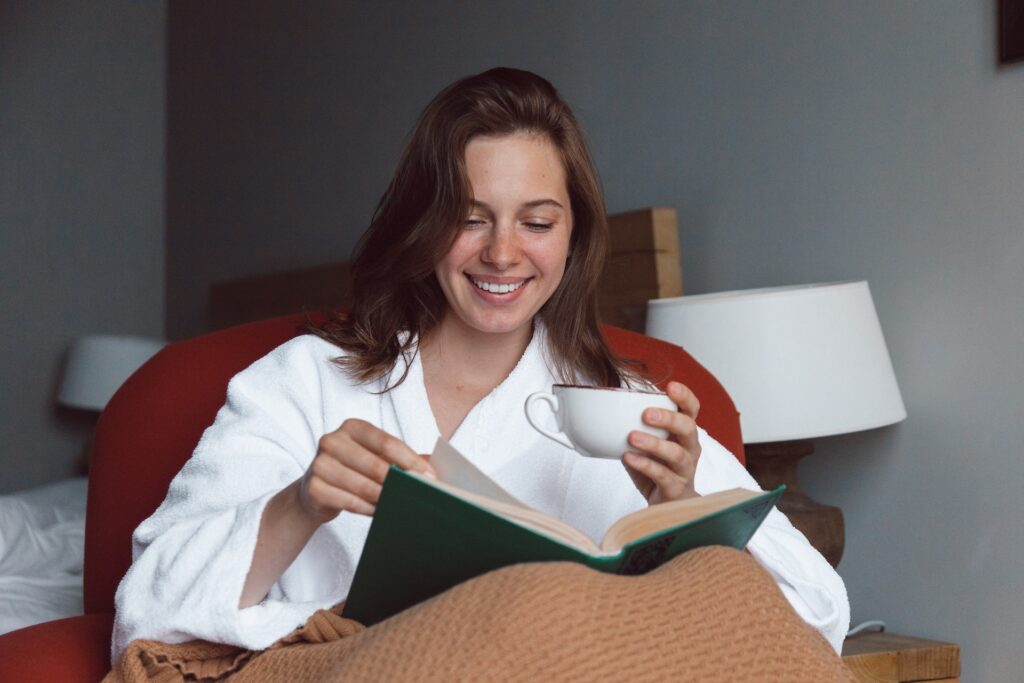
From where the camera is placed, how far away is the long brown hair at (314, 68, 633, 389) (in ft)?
4.59

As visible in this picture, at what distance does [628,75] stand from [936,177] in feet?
2.60

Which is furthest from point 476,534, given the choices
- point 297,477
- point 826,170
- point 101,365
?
point 101,365

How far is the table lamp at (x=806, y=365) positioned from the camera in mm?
1789

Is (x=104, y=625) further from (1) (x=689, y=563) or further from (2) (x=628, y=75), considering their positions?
(2) (x=628, y=75)

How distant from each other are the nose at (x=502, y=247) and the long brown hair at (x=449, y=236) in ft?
0.14

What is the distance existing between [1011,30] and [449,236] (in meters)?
1.00

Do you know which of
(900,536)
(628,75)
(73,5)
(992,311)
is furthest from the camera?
(73,5)

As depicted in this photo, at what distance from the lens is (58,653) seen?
124 centimetres

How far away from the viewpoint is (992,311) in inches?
72.2

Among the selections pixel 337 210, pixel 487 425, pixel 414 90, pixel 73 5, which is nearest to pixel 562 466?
pixel 487 425

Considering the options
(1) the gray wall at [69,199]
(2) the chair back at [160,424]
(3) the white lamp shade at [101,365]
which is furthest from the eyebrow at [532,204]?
(1) the gray wall at [69,199]

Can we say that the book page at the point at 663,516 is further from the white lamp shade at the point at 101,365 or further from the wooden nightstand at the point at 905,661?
the white lamp shade at the point at 101,365

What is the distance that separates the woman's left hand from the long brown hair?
395 mm

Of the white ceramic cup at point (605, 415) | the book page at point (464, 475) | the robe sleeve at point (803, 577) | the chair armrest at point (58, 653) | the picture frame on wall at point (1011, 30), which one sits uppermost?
the picture frame on wall at point (1011, 30)
